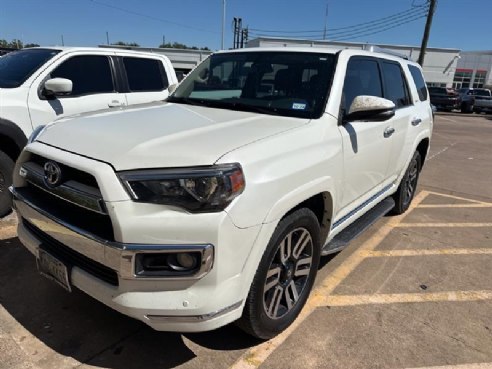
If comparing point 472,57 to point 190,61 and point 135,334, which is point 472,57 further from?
point 135,334

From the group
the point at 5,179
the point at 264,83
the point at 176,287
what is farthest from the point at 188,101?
the point at 5,179

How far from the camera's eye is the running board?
3.37 m

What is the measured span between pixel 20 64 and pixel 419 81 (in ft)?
16.5

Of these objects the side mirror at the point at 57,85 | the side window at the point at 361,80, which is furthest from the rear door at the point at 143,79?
the side window at the point at 361,80

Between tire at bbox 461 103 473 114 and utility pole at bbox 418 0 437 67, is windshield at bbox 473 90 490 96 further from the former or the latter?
utility pole at bbox 418 0 437 67

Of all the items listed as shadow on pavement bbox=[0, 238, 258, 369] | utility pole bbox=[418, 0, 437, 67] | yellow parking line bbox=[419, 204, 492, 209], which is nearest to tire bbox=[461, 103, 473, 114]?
utility pole bbox=[418, 0, 437, 67]

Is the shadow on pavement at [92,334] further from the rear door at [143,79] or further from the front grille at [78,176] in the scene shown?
the rear door at [143,79]

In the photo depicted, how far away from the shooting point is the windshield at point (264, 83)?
125 inches

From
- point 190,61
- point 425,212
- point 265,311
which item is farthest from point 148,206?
point 190,61

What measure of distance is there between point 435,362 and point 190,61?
3238cm

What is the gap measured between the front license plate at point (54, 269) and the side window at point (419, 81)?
15.0ft

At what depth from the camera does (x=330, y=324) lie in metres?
3.06

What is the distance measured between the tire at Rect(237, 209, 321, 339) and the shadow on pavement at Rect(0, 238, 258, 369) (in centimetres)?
26

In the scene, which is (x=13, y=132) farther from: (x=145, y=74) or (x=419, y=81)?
(x=419, y=81)
